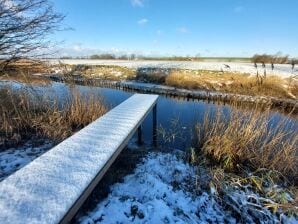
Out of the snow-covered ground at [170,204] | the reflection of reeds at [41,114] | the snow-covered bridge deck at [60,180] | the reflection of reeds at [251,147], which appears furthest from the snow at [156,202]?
the reflection of reeds at [41,114]

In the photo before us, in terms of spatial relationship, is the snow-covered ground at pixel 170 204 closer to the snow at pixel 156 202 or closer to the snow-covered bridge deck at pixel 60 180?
the snow at pixel 156 202

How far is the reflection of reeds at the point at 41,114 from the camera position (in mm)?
4402

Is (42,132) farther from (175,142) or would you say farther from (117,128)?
(175,142)

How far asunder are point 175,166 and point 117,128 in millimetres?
1129

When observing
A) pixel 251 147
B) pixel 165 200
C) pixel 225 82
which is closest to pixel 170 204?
pixel 165 200

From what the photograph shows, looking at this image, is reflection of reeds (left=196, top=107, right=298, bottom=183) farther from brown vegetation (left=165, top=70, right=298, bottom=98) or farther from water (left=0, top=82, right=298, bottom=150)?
brown vegetation (left=165, top=70, right=298, bottom=98)

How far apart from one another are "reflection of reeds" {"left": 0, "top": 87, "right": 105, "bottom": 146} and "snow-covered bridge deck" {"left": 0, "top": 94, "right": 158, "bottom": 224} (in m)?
1.67

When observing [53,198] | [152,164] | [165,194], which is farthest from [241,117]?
[53,198]

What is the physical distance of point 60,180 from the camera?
206 centimetres

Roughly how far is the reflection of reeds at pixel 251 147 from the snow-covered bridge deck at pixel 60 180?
1.72 metres

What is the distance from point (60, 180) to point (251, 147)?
10.7 ft

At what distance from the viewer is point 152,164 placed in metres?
3.74

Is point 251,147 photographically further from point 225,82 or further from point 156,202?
point 225,82

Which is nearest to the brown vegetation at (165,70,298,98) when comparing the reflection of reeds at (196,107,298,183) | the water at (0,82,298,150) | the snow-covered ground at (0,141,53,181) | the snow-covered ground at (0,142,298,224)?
the water at (0,82,298,150)
